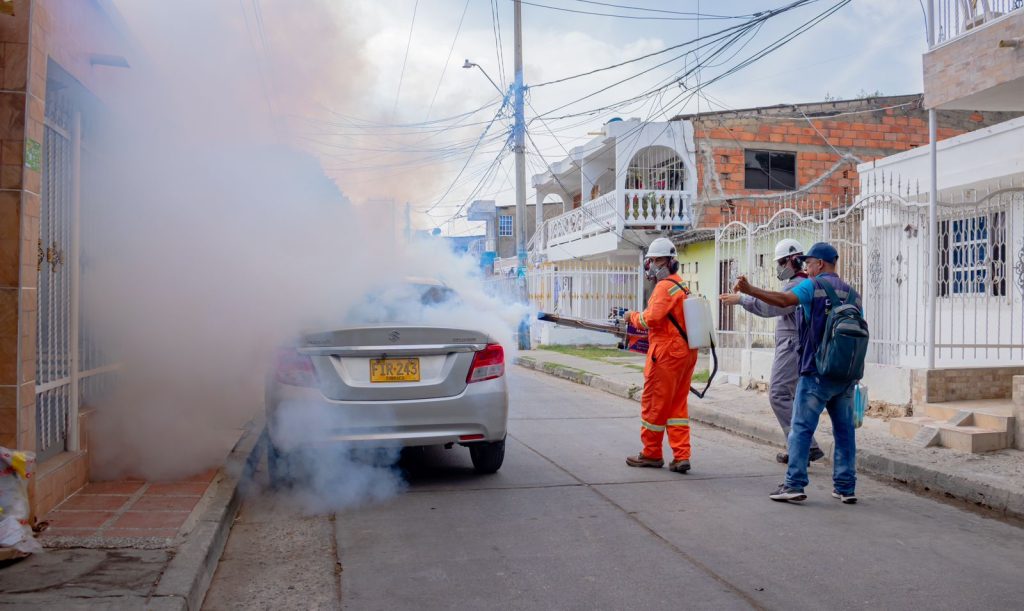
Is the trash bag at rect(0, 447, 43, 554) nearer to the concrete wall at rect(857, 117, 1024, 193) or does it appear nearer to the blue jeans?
the blue jeans

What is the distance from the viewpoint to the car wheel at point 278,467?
5.71 m

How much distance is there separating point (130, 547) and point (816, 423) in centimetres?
424

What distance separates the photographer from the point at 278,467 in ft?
18.9

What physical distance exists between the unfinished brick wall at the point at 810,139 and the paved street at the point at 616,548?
555 inches

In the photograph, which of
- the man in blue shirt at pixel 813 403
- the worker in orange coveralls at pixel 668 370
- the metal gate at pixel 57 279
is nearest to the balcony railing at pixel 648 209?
the worker in orange coveralls at pixel 668 370

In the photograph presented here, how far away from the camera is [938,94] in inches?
343

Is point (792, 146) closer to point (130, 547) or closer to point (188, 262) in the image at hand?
point (188, 262)

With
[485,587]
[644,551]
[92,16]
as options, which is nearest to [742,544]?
[644,551]

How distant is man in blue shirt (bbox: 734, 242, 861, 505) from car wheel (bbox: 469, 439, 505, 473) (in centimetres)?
198

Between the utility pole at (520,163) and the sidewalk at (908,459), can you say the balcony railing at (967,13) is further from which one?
the utility pole at (520,163)

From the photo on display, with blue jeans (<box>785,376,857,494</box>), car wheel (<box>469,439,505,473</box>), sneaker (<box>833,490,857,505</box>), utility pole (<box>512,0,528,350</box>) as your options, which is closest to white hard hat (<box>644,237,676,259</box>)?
blue jeans (<box>785,376,857,494</box>)

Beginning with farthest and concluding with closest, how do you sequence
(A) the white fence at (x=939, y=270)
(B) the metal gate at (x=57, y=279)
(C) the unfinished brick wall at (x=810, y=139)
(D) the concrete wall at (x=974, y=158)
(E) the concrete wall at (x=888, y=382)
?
(C) the unfinished brick wall at (x=810, y=139)
(D) the concrete wall at (x=974, y=158)
(E) the concrete wall at (x=888, y=382)
(A) the white fence at (x=939, y=270)
(B) the metal gate at (x=57, y=279)

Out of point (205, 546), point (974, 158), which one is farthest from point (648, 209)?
point (205, 546)

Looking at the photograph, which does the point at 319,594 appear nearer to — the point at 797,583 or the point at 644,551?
the point at 644,551
